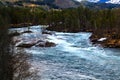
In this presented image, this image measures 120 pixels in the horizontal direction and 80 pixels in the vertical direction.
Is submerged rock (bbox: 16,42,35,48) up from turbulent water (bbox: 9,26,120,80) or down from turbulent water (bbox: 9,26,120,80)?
down

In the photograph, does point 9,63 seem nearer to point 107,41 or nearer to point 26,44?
point 26,44

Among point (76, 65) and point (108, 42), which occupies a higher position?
point (76, 65)

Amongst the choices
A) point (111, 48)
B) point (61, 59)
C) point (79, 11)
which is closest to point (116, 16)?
point (79, 11)

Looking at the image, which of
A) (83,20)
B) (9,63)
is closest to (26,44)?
(9,63)

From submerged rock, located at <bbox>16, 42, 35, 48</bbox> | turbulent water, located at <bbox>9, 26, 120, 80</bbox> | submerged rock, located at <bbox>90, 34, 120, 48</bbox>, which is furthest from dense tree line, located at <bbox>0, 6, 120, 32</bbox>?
turbulent water, located at <bbox>9, 26, 120, 80</bbox>

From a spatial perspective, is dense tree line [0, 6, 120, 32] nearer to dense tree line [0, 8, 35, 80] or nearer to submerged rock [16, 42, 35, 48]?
submerged rock [16, 42, 35, 48]

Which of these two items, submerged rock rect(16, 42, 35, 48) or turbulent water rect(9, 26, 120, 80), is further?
submerged rock rect(16, 42, 35, 48)

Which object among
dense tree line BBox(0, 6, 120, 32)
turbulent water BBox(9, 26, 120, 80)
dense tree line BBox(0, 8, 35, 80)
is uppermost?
dense tree line BBox(0, 8, 35, 80)

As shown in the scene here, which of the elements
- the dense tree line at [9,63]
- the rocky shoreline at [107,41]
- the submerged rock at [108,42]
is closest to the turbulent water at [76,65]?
the dense tree line at [9,63]

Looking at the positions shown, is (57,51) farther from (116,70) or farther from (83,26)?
(83,26)

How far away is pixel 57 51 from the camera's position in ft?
269

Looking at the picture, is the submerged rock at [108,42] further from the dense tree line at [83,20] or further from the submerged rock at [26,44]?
the dense tree line at [83,20]

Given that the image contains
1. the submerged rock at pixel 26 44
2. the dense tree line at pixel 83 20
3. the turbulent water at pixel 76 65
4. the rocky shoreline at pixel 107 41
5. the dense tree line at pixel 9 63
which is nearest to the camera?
the dense tree line at pixel 9 63

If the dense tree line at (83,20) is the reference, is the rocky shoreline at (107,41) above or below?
above
